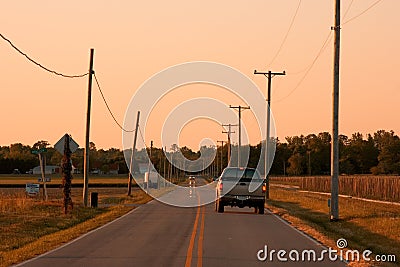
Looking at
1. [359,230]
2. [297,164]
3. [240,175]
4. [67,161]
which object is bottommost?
[359,230]

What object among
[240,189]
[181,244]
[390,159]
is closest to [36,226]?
[240,189]

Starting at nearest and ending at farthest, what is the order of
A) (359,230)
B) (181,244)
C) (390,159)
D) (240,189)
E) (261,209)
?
(181,244) < (359,230) < (240,189) < (261,209) < (390,159)

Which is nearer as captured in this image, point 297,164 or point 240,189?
point 240,189

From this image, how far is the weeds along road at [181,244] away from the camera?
1641cm

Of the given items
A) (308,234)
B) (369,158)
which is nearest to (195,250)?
(308,234)

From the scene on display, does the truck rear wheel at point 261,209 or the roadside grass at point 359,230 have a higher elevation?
the truck rear wheel at point 261,209

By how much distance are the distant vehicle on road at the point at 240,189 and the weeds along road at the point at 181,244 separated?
397 centimetres

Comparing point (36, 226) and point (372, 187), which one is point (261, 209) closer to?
point (36, 226)

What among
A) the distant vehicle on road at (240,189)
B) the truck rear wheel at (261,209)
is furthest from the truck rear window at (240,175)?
the truck rear wheel at (261,209)

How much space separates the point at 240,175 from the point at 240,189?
79 cm

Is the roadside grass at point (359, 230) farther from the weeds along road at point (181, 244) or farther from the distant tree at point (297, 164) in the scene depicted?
the distant tree at point (297, 164)

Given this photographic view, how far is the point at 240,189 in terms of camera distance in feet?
114

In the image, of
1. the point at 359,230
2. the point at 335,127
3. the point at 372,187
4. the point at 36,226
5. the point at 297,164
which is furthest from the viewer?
the point at 297,164

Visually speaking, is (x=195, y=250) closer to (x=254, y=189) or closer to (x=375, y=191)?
(x=254, y=189)
